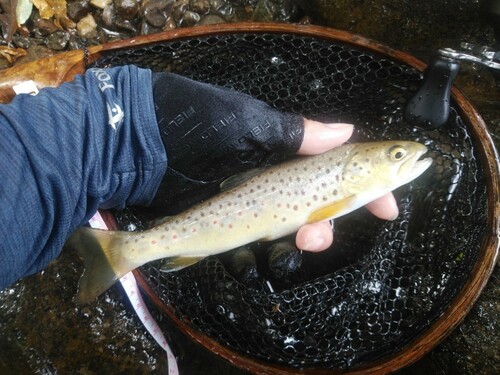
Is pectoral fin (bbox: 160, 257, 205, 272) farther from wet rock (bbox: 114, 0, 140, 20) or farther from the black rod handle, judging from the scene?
wet rock (bbox: 114, 0, 140, 20)

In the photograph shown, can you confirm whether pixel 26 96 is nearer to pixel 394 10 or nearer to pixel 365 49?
pixel 365 49

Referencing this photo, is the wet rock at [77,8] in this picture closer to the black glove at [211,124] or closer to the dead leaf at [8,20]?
the dead leaf at [8,20]

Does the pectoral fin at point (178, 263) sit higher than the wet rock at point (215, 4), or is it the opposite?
the wet rock at point (215, 4)

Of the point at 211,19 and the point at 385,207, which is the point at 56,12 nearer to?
the point at 211,19

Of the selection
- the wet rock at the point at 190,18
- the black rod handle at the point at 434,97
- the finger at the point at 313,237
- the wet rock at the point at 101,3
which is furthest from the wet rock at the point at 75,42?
the black rod handle at the point at 434,97

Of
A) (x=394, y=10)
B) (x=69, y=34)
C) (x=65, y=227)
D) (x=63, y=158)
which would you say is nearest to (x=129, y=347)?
(x=65, y=227)

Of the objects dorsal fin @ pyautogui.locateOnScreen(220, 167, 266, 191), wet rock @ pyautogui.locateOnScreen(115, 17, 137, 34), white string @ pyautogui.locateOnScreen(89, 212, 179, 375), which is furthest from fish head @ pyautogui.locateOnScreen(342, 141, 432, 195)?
wet rock @ pyautogui.locateOnScreen(115, 17, 137, 34)
